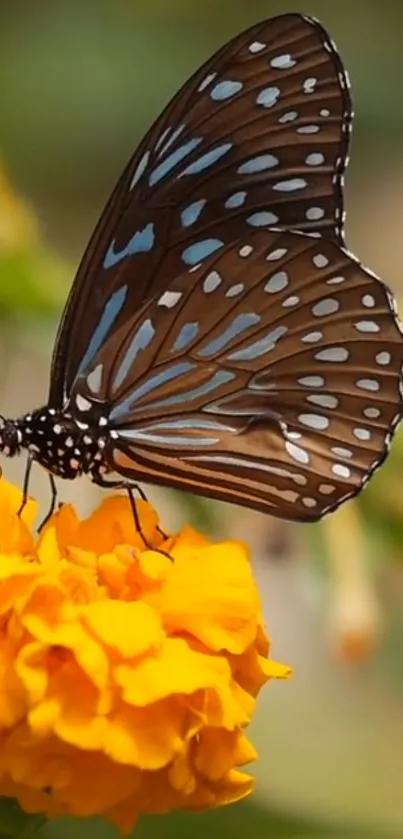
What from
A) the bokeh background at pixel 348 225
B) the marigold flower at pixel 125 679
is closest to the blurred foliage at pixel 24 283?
the bokeh background at pixel 348 225

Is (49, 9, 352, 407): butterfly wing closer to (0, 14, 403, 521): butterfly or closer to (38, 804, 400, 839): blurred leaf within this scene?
(0, 14, 403, 521): butterfly

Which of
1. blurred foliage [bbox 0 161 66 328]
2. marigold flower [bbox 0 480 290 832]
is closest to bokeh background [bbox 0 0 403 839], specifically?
blurred foliage [bbox 0 161 66 328]

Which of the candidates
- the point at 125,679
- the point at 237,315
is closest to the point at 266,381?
the point at 237,315

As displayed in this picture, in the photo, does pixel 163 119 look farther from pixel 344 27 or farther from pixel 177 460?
pixel 344 27

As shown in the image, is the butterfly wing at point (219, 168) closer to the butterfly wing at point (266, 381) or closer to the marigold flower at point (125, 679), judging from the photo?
the butterfly wing at point (266, 381)

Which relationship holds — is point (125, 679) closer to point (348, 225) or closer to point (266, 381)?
point (266, 381)

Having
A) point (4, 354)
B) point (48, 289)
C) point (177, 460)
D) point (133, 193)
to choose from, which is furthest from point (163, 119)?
point (4, 354)
